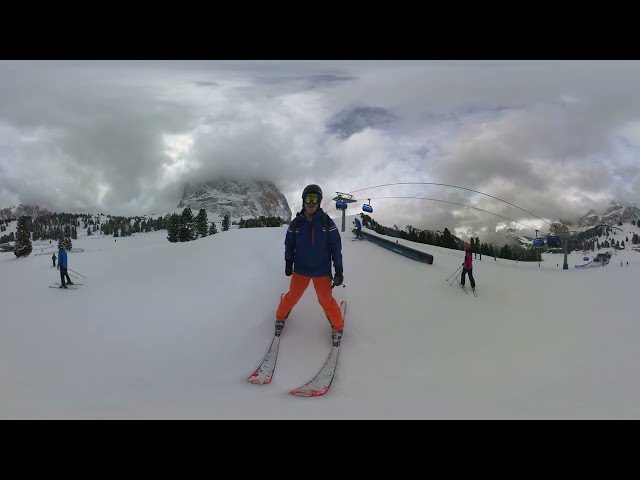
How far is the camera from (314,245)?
5.29m

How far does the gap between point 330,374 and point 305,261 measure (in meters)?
1.73

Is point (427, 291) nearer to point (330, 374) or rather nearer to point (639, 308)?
point (330, 374)

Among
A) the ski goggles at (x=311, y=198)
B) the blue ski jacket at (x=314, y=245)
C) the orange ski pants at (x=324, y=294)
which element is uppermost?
the ski goggles at (x=311, y=198)

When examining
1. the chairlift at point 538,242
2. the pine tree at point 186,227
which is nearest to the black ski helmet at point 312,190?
the chairlift at point 538,242

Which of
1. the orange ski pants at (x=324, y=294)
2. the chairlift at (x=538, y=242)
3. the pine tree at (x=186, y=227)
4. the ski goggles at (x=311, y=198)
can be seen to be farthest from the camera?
the pine tree at (x=186, y=227)

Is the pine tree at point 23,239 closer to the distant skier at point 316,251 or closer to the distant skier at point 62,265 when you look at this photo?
the distant skier at point 62,265

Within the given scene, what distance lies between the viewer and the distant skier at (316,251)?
17.1ft

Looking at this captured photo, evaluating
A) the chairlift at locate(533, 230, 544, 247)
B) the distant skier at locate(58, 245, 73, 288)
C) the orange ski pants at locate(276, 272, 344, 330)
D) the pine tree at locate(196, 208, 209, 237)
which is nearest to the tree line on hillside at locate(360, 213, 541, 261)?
the chairlift at locate(533, 230, 544, 247)

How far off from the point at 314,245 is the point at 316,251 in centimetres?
10

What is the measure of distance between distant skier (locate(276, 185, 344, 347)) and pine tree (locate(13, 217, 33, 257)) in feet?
30.9

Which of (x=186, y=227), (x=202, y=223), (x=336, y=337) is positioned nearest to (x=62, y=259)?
(x=186, y=227)

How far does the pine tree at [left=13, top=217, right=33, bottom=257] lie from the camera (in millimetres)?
10125

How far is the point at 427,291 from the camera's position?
23.3 feet

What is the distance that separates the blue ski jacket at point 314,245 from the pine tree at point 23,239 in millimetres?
9428
